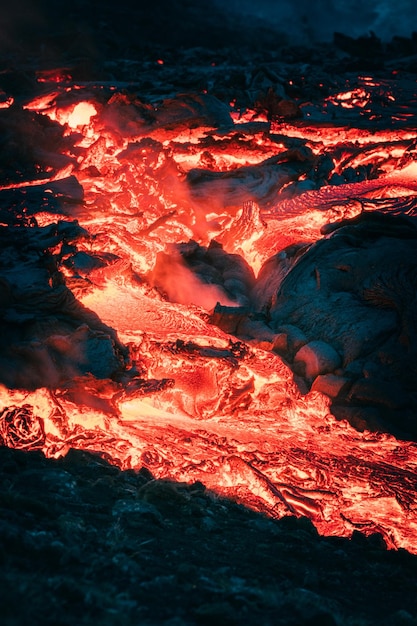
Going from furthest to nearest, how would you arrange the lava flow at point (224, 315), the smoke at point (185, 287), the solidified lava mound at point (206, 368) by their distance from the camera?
1. the smoke at point (185, 287)
2. the lava flow at point (224, 315)
3. the solidified lava mound at point (206, 368)

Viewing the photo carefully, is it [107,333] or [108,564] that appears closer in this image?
[108,564]

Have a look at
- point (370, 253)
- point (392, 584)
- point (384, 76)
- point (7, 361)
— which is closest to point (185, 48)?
point (384, 76)

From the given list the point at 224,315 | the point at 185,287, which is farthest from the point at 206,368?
the point at 185,287

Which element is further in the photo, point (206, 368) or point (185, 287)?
point (185, 287)

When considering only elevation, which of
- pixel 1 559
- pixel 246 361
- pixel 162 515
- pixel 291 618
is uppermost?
pixel 1 559

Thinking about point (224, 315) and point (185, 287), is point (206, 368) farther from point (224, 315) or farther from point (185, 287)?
point (185, 287)

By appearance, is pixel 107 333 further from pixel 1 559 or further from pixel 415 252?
pixel 415 252
